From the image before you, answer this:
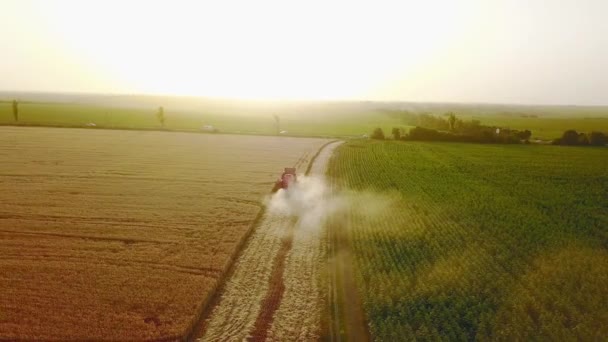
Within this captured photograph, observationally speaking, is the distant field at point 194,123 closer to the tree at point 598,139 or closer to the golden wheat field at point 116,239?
the tree at point 598,139

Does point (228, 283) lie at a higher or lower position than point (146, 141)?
lower

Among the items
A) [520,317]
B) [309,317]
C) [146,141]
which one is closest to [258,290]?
[309,317]

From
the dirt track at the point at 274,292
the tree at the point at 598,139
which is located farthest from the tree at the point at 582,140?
the dirt track at the point at 274,292

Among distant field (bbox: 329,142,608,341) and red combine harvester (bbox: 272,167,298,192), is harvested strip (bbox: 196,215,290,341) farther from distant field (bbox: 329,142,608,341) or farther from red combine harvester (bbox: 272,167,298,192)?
red combine harvester (bbox: 272,167,298,192)

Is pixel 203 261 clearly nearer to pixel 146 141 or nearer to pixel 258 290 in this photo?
pixel 258 290

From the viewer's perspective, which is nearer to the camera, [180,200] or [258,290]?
[258,290]

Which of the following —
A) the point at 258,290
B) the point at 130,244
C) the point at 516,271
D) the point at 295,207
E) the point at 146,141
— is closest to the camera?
the point at 258,290
